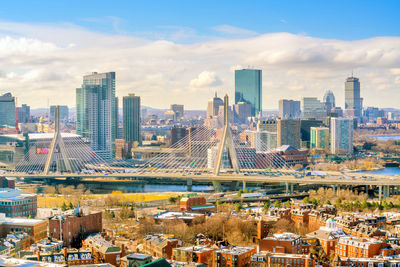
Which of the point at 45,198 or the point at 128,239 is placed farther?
the point at 45,198

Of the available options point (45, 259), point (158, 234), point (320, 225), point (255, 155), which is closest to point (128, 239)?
point (158, 234)

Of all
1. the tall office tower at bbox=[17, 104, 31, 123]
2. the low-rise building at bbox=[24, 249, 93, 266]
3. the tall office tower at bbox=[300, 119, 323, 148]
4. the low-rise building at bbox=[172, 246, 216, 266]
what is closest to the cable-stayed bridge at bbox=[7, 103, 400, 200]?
the tall office tower at bbox=[300, 119, 323, 148]

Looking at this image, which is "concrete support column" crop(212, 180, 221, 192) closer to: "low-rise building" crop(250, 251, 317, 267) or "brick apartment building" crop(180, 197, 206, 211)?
"brick apartment building" crop(180, 197, 206, 211)

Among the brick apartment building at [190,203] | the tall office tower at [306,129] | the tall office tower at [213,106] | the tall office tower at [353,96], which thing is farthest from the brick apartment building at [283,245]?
the tall office tower at [353,96]

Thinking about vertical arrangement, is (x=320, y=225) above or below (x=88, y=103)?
below

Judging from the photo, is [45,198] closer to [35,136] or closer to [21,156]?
[21,156]
